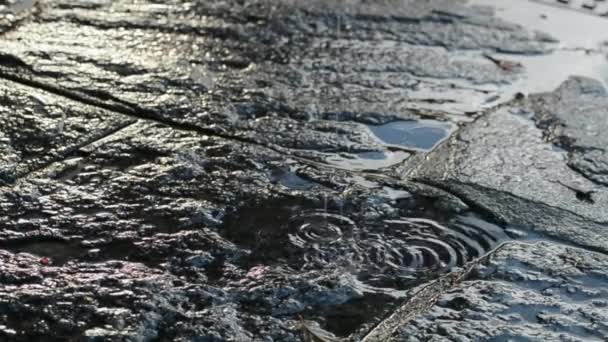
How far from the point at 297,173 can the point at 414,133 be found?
53 centimetres

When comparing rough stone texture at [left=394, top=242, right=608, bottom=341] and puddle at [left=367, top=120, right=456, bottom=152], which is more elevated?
puddle at [left=367, top=120, right=456, bottom=152]

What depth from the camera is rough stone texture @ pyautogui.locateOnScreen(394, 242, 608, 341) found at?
7.31ft

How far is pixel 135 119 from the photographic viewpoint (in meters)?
3.12

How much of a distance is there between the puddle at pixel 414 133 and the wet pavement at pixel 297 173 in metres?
0.01

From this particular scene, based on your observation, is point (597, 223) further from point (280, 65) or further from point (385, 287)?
point (280, 65)

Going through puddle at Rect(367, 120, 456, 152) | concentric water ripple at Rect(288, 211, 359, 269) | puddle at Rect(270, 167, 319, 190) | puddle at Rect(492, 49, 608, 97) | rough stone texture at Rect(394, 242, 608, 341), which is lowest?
rough stone texture at Rect(394, 242, 608, 341)

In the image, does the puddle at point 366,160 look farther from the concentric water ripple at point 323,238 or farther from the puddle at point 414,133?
the concentric water ripple at point 323,238

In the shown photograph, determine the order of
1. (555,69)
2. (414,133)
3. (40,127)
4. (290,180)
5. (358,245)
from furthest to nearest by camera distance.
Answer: (555,69)
(414,133)
(40,127)
(290,180)
(358,245)

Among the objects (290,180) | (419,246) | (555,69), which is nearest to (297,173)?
(290,180)

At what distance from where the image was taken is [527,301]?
7.73ft

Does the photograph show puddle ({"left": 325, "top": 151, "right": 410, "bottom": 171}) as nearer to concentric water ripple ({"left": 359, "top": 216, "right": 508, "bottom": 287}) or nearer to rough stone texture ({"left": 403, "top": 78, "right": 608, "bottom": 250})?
rough stone texture ({"left": 403, "top": 78, "right": 608, "bottom": 250})

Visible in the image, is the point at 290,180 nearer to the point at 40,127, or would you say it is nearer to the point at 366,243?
the point at 366,243

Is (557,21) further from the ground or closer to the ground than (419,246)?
further from the ground

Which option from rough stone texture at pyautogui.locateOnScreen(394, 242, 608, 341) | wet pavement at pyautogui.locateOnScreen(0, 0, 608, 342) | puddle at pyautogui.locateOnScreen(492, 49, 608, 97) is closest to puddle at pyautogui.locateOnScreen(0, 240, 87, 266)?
wet pavement at pyautogui.locateOnScreen(0, 0, 608, 342)
